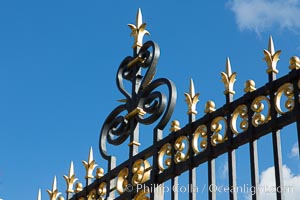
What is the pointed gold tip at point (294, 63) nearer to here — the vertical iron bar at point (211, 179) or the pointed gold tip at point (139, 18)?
the vertical iron bar at point (211, 179)

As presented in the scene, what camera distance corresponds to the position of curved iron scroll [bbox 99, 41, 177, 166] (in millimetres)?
6750

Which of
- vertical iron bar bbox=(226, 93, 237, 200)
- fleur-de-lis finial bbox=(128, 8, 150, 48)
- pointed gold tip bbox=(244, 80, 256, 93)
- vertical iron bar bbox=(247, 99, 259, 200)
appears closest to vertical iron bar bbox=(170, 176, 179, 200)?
vertical iron bar bbox=(226, 93, 237, 200)

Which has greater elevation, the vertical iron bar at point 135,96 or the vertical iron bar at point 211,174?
the vertical iron bar at point 135,96

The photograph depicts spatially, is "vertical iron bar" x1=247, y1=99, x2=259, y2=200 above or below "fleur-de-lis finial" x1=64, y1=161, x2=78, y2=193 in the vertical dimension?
below

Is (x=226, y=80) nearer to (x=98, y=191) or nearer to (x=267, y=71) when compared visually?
(x=267, y=71)

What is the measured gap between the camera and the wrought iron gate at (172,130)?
570 centimetres

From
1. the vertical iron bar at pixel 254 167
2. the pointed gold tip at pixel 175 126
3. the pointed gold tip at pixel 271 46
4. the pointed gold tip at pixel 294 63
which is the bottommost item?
the vertical iron bar at pixel 254 167

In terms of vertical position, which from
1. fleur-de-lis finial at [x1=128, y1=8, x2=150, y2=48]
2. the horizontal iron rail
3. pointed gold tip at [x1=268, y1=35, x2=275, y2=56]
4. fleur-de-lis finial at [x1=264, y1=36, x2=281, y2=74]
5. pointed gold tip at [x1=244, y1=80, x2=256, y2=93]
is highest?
fleur-de-lis finial at [x1=128, y1=8, x2=150, y2=48]

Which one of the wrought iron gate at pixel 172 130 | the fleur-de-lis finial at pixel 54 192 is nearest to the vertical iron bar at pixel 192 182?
the wrought iron gate at pixel 172 130

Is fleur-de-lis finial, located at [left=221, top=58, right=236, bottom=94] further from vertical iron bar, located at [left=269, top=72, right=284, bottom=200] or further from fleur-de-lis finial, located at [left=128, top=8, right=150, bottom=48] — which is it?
fleur-de-lis finial, located at [left=128, top=8, right=150, bottom=48]

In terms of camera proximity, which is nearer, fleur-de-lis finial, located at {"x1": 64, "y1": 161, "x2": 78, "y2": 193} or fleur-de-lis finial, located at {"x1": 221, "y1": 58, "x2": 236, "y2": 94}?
fleur-de-lis finial, located at {"x1": 221, "y1": 58, "x2": 236, "y2": 94}

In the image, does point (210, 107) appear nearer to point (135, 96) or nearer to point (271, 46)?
point (271, 46)

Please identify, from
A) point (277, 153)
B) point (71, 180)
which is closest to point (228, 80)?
point (277, 153)

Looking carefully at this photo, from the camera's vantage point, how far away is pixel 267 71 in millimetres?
5863
